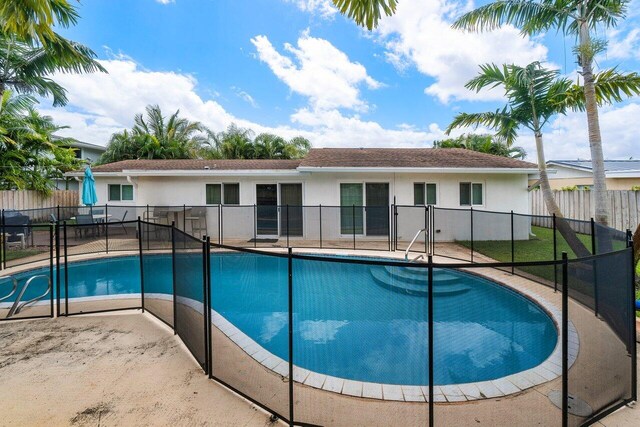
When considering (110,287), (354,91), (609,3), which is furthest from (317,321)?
(354,91)

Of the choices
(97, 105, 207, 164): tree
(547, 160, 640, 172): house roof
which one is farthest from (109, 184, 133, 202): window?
(547, 160, 640, 172): house roof

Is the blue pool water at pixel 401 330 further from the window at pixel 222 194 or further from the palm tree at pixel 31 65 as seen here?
the palm tree at pixel 31 65

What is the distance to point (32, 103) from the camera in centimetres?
1466

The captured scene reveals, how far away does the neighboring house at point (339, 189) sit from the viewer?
10.9 metres

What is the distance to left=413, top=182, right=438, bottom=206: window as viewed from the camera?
1180 centimetres

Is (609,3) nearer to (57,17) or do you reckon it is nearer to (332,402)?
(332,402)

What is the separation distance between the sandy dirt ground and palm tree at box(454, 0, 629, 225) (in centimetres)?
737

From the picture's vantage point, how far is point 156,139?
831 inches

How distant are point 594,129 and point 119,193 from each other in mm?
16591

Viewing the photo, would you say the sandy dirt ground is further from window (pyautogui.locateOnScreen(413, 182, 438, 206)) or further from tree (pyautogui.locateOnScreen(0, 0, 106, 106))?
window (pyautogui.locateOnScreen(413, 182, 438, 206))

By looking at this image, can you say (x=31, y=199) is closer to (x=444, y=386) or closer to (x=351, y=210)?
(x=351, y=210)

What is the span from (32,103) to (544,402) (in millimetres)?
20907

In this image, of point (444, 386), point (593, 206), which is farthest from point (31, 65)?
point (593, 206)

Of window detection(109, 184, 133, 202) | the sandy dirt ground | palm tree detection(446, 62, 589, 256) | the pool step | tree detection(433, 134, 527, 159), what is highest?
tree detection(433, 134, 527, 159)
